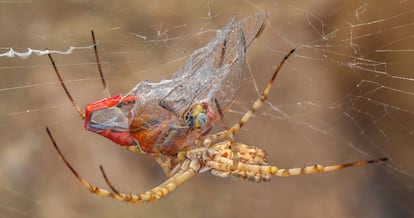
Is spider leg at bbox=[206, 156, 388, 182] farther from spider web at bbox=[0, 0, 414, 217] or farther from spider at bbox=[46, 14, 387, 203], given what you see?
spider web at bbox=[0, 0, 414, 217]

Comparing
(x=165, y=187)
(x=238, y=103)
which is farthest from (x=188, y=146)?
(x=238, y=103)

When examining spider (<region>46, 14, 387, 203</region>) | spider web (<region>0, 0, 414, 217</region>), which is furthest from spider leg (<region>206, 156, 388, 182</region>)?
spider web (<region>0, 0, 414, 217</region>)

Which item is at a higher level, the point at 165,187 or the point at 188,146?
the point at 188,146

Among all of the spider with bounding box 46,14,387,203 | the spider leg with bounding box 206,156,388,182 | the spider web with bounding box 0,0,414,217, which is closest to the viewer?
the spider with bounding box 46,14,387,203

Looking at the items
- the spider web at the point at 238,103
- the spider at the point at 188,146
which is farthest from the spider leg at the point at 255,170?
the spider web at the point at 238,103

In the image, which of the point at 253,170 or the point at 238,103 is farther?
the point at 238,103

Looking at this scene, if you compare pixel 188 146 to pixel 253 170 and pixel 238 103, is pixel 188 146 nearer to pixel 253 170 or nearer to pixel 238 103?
pixel 253 170
